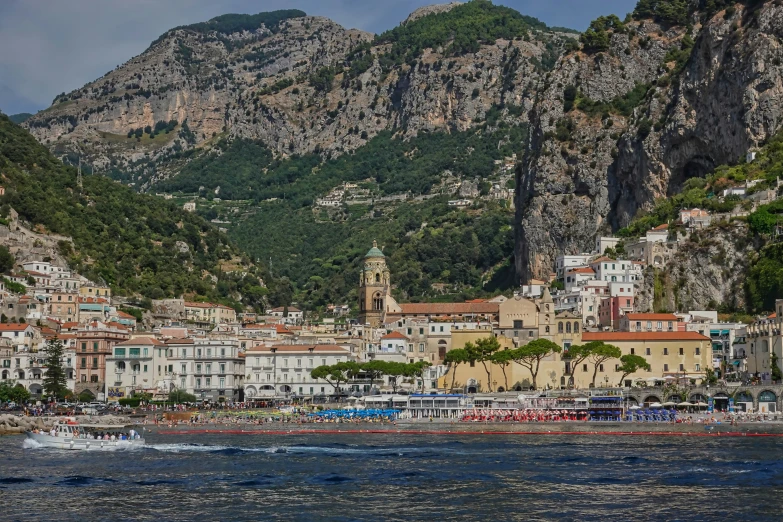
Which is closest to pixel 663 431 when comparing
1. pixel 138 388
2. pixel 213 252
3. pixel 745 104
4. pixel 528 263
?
pixel 138 388

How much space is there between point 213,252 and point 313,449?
99481 mm

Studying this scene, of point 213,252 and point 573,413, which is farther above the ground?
point 213,252

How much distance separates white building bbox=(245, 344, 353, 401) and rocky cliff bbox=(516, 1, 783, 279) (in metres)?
45.6

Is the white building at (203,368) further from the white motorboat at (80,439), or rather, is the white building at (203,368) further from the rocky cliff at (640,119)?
the rocky cliff at (640,119)

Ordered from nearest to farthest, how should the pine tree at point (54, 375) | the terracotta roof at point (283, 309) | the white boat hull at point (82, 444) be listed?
the white boat hull at point (82, 444), the pine tree at point (54, 375), the terracotta roof at point (283, 309)

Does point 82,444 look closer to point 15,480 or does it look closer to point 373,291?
point 15,480

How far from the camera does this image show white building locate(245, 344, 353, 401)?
117 metres

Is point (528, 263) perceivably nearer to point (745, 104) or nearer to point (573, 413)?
point (745, 104)

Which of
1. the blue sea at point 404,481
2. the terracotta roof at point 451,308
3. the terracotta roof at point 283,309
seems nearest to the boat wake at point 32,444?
the blue sea at point 404,481

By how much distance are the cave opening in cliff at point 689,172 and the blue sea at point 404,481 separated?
220 ft

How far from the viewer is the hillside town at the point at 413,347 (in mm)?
110188

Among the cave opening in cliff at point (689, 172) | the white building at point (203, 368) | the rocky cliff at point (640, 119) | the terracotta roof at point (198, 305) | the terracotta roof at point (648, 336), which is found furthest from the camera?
the terracotta roof at point (198, 305)

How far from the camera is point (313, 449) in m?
76.8

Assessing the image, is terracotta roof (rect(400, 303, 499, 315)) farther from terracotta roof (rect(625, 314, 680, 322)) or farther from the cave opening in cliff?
the cave opening in cliff
